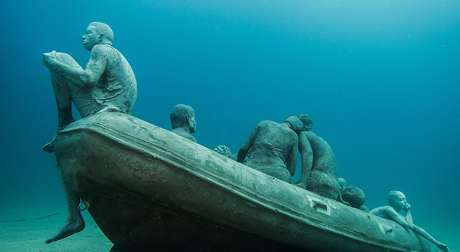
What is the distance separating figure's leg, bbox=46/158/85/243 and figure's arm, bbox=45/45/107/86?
890 mm

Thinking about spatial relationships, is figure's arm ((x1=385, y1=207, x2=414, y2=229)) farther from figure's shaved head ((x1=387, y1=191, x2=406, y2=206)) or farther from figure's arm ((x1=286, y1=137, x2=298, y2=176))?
figure's arm ((x1=286, y1=137, x2=298, y2=176))

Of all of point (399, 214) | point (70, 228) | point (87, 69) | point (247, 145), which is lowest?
point (70, 228)

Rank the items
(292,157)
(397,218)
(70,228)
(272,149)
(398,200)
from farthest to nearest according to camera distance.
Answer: (398,200) → (397,218) → (292,157) → (272,149) → (70,228)

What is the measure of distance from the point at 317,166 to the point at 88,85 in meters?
3.74

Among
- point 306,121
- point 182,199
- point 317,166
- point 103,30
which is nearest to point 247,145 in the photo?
point 317,166

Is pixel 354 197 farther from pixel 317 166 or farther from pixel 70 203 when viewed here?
pixel 70 203

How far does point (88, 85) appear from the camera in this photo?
3.56m

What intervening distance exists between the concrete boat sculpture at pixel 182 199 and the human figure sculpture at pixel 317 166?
83cm

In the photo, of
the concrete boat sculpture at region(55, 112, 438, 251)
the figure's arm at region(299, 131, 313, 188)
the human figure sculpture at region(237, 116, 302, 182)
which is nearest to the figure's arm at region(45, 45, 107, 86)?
the concrete boat sculpture at region(55, 112, 438, 251)

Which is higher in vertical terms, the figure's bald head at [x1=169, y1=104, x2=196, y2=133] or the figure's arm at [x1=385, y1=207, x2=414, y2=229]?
the figure's arm at [x1=385, y1=207, x2=414, y2=229]

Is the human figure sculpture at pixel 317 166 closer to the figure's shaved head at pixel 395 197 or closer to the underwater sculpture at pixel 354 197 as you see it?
the underwater sculpture at pixel 354 197

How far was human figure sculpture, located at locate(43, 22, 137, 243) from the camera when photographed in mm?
3355

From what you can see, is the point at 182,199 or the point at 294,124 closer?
the point at 182,199

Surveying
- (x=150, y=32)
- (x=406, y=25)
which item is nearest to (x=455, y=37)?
(x=406, y=25)
